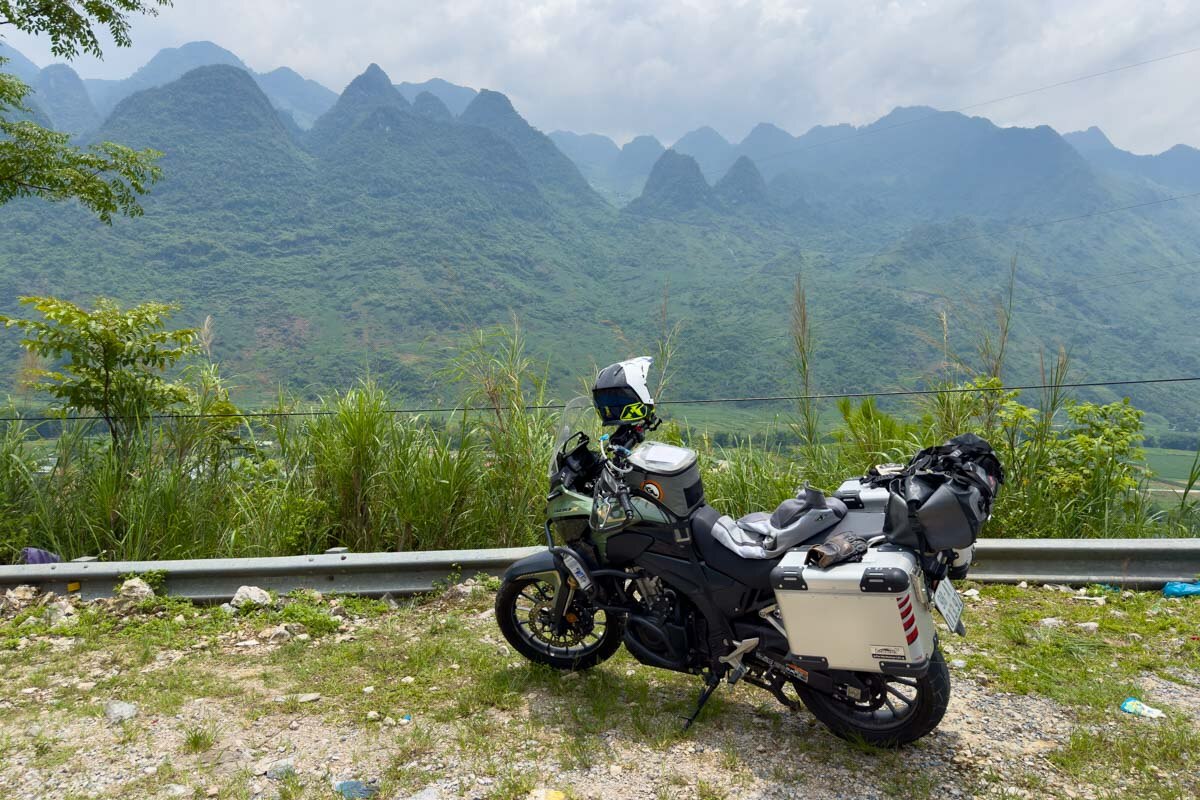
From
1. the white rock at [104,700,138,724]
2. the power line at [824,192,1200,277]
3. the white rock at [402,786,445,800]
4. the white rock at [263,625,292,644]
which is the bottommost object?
the white rock at [263,625,292,644]

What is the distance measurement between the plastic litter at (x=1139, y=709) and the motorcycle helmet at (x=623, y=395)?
7.57ft

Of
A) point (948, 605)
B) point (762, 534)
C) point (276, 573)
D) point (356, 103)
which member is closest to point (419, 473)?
point (276, 573)

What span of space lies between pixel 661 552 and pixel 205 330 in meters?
5.14

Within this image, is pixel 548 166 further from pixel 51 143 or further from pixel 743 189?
pixel 51 143

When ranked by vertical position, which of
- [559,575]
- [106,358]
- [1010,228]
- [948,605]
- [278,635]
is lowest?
[278,635]

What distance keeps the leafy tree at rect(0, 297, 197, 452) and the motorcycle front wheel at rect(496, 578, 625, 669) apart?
11.8 ft

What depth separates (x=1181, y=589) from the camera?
459cm

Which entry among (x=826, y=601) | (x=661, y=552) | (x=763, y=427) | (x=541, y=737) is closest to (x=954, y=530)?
(x=826, y=601)

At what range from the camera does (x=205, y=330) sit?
6918 millimetres

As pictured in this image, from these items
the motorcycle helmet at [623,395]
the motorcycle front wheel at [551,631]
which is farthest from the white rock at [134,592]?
the motorcycle helmet at [623,395]

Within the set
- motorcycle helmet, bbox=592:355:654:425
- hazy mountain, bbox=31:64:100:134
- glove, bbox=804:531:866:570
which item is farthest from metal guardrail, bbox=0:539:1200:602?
hazy mountain, bbox=31:64:100:134

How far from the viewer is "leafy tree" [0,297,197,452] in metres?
5.97

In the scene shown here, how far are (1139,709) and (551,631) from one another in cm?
251

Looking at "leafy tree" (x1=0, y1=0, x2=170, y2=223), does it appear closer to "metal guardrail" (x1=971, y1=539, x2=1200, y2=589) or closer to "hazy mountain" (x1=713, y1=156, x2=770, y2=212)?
"metal guardrail" (x1=971, y1=539, x2=1200, y2=589)
